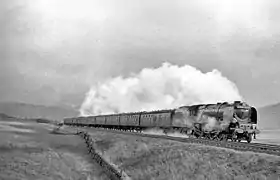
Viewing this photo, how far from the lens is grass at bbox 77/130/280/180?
725 inches

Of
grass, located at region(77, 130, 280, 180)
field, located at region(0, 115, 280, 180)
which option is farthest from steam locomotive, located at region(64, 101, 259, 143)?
field, located at region(0, 115, 280, 180)

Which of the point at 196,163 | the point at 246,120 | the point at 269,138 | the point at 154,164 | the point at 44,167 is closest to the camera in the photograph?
the point at 196,163

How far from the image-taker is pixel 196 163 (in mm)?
22156

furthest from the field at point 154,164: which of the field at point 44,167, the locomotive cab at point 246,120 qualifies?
the locomotive cab at point 246,120

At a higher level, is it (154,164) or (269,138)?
(269,138)

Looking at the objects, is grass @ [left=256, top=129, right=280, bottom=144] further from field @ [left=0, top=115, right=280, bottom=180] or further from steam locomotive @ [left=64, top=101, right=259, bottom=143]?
field @ [left=0, top=115, right=280, bottom=180]

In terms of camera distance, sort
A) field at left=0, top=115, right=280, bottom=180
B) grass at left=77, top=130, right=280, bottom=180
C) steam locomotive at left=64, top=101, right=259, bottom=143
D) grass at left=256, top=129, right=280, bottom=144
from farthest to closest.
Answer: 1. grass at left=256, top=129, right=280, bottom=144
2. steam locomotive at left=64, top=101, right=259, bottom=143
3. field at left=0, top=115, right=280, bottom=180
4. grass at left=77, top=130, right=280, bottom=180

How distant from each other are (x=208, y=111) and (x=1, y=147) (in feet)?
74.2

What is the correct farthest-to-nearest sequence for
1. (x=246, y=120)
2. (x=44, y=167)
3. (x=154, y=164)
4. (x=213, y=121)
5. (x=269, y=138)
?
1. (x=269, y=138)
2. (x=213, y=121)
3. (x=246, y=120)
4. (x=44, y=167)
5. (x=154, y=164)

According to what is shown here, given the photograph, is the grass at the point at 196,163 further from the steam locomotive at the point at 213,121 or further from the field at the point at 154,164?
the steam locomotive at the point at 213,121

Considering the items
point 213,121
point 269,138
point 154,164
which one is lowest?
point 154,164

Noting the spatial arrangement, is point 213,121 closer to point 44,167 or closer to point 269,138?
point 44,167

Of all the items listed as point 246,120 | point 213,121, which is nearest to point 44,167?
point 213,121

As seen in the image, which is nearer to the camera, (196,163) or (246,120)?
(196,163)
